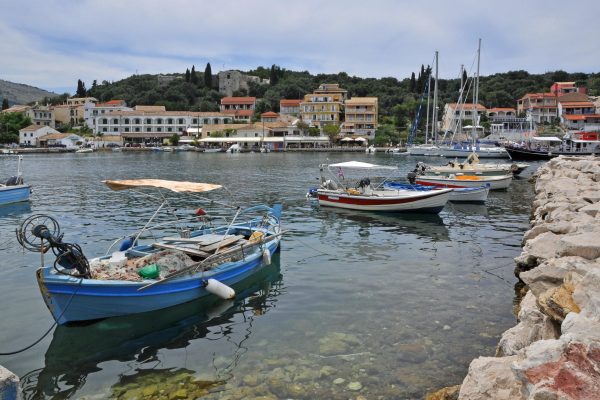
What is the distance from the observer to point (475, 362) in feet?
21.2

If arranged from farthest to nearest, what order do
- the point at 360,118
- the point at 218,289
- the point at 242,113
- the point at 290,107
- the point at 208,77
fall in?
1. the point at 208,77
2. the point at 242,113
3. the point at 290,107
4. the point at 360,118
5. the point at 218,289

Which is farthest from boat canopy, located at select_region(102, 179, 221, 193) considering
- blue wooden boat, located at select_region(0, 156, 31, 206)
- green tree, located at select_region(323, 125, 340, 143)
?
green tree, located at select_region(323, 125, 340, 143)

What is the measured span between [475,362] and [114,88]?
181 metres

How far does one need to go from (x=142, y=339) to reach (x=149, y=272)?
1.64 metres

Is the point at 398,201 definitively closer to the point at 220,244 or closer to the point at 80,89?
the point at 220,244

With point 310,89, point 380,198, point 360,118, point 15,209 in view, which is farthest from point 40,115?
point 380,198

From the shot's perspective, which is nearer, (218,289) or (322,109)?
(218,289)

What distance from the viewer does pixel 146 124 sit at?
127 meters

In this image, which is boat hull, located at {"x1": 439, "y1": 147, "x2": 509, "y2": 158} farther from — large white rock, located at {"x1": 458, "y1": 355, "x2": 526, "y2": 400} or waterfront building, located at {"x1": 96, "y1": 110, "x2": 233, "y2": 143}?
large white rock, located at {"x1": 458, "y1": 355, "x2": 526, "y2": 400}

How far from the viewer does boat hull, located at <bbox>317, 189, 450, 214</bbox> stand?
23.5 m

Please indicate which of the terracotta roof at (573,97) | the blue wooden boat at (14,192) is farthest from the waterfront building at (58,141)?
the terracotta roof at (573,97)

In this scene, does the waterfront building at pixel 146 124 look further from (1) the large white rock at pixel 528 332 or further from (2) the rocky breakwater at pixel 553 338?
(1) the large white rock at pixel 528 332

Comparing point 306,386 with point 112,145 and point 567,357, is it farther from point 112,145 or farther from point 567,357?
point 112,145

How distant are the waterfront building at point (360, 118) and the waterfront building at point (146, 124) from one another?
37250 millimetres
